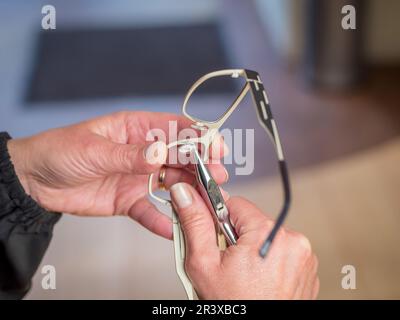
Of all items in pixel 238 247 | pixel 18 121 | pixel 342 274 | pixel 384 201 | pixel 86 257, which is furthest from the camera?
pixel 18 121

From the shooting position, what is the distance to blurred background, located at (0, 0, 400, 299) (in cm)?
165

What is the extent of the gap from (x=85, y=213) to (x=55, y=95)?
1.59m

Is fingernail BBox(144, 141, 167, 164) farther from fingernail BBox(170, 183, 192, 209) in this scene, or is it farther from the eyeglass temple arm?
the eyeglass temple arm

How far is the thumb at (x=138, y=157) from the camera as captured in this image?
31.2 inches

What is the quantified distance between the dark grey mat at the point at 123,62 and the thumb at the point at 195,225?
1.68 m

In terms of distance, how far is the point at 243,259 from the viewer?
28.8 inches

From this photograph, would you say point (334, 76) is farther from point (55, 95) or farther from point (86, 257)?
point (86, 257)

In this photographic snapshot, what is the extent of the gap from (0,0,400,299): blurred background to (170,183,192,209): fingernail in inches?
32.1

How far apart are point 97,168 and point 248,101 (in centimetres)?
150

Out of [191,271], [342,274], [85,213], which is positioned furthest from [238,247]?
[342,274]

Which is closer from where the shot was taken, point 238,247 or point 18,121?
point 238,247
